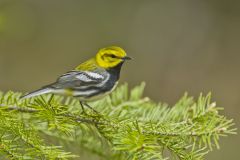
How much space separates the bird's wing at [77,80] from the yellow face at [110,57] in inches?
4.0

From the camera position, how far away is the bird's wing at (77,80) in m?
1.99

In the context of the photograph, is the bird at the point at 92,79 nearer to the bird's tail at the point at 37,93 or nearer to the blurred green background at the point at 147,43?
the bird's tail at the point at 37,93

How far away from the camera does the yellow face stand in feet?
7.04

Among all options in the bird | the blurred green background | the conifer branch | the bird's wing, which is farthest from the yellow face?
the blurred green background

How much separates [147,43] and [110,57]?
15.6 feet

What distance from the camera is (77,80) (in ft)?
6.73

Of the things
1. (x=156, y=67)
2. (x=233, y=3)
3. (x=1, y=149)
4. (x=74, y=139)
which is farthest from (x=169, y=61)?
(x=1, y=149)

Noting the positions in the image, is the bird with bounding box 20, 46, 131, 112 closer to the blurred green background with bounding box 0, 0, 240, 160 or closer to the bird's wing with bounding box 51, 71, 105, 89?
the bird's wing with bounding box 51, 71, 105, 89

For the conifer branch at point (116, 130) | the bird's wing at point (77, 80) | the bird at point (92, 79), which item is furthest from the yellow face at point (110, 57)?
the conifer branch at point (116, 130)

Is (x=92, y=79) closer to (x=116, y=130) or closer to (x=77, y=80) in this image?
(x=77, y=80)

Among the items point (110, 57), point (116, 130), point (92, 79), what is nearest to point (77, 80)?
point (92, 79)

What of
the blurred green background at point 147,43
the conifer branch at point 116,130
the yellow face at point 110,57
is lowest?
the conifer branch at point 116,130

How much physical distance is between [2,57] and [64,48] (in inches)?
40.0

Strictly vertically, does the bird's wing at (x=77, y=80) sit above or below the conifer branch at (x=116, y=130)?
above
